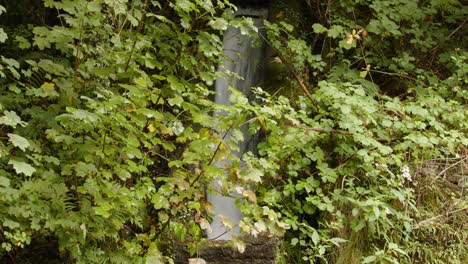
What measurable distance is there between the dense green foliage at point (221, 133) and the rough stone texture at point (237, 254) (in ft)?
0.54

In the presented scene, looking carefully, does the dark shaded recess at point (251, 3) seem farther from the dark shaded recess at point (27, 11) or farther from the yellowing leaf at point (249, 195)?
the yellowing leaf at point (249, 195)

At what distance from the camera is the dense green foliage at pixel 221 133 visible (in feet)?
9.24

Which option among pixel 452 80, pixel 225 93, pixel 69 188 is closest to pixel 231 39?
pixel 225 93

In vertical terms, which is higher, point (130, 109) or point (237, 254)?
point (130, 109)

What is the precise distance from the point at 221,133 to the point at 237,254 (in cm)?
101

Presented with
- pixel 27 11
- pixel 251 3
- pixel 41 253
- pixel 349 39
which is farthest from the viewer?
pixel 251 3

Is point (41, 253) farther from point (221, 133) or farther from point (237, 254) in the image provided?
point (221, 133)

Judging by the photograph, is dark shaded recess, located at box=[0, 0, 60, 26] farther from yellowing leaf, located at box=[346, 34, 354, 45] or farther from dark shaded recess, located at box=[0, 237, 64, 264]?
yellowing leaf, located at box=[346, 34, 354, 45]

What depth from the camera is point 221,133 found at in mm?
4059

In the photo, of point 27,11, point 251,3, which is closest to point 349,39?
point 251,3

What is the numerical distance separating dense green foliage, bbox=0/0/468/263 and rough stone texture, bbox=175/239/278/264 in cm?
16

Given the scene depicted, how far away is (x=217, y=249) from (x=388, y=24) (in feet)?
8.80

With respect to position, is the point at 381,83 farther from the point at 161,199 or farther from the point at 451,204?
the point at 161,199

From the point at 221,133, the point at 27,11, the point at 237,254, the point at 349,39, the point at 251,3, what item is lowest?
the point at 237,254
